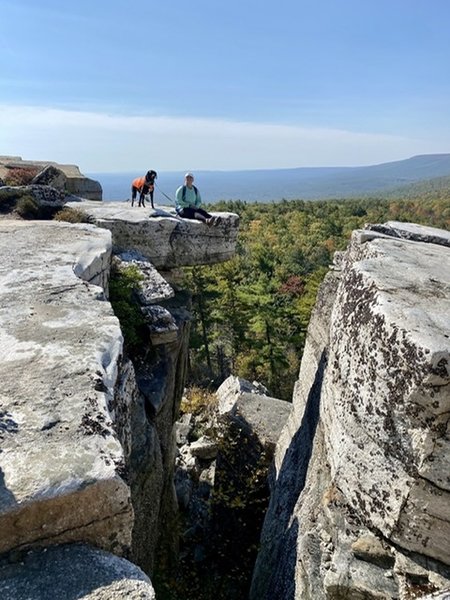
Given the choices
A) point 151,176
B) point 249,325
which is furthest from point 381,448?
point 249,325

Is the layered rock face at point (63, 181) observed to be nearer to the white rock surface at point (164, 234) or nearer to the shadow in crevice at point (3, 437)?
the white rock surface at point (164, 234)

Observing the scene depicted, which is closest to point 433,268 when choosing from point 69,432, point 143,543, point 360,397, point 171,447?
point 360,397

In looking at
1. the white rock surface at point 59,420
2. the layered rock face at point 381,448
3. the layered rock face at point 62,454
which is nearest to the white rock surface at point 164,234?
the white rock surface at point 59,420

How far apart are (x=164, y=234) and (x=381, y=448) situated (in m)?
10.3

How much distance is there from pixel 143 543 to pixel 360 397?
4384mm

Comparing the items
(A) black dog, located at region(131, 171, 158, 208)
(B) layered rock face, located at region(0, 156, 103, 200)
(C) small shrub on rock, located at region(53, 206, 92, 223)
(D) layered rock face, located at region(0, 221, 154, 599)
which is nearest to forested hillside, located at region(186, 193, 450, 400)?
(B) layered rock face, located at region(0, 156, 103, 200)

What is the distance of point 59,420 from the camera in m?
4.07

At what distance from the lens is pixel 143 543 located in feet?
24.9

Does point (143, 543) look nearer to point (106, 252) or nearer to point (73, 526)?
point (73, 526)

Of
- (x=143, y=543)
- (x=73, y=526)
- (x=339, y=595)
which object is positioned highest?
(x=73, y=526)

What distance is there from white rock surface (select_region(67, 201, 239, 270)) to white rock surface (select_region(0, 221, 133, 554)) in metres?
6.80

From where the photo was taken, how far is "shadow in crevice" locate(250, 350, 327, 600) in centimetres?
752

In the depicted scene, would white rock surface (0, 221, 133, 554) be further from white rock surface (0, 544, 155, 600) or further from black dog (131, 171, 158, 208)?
black dog (131, 171, 158, 208)

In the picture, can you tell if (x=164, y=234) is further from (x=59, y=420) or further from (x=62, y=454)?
(x=62, y=454)
